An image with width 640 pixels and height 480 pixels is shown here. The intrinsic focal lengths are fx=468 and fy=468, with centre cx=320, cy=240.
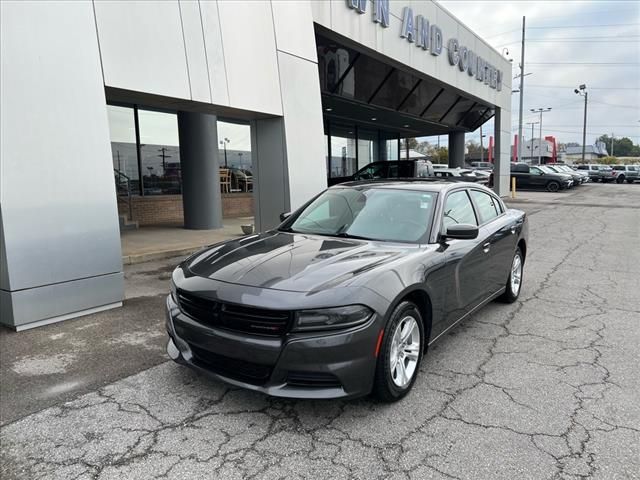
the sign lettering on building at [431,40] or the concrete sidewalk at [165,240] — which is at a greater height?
the sign lettering on building at [431,40]

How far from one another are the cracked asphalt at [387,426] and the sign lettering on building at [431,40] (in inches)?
341

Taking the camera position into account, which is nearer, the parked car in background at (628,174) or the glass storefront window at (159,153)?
the glass storefront window at (159,153)

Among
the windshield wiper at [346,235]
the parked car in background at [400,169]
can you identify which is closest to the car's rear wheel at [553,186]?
the parked car in background at [400,169]

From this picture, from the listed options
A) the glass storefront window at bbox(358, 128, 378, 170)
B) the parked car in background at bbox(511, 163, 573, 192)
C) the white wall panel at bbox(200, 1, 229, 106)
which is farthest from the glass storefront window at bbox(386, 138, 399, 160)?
the white wall panel at bbox(200, 1, 229, 106)

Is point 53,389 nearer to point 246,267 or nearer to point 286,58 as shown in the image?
point 246,267

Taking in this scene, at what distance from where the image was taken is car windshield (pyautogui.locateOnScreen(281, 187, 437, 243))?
4.02 meters

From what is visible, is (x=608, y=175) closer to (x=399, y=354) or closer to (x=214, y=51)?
(x=214, y=51)

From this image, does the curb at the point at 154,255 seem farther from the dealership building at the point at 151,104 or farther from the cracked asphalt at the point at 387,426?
the cracked asphalt at the point at 387,426

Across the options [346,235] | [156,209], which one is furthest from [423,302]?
[156,209]

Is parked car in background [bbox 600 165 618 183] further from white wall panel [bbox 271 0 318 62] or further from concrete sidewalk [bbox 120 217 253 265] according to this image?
white wall panel [bbox 271 0 318 62]

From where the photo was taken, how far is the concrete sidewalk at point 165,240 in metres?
8.26

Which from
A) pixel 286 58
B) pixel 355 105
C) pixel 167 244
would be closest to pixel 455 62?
pixel 355 105

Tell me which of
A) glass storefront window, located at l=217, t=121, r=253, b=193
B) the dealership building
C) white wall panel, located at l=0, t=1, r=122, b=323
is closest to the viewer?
white wall panel, located at l=0, t=1, r=122, b=323

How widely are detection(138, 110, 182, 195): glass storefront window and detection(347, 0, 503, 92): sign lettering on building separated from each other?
658cm
